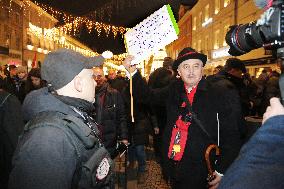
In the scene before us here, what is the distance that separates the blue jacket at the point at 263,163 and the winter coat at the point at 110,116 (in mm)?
4943

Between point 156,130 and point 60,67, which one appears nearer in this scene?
point 60,67

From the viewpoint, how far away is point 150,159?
907 centimetres

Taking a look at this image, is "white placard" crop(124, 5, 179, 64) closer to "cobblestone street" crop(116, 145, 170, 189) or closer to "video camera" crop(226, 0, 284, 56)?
"video camera" crop(226, 0, 284, 56)

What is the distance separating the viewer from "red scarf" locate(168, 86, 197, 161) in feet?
12.2

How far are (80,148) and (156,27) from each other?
283 centimetres

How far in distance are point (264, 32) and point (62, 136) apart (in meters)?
1.22

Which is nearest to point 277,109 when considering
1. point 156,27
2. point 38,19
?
point 156,27

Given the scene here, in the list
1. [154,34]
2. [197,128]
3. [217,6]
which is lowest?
[197,128]

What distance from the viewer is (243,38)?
6.11 ft

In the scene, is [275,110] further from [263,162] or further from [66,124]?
[66,124]

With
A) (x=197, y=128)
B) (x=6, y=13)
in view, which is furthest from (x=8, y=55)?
(x=197, y=128)

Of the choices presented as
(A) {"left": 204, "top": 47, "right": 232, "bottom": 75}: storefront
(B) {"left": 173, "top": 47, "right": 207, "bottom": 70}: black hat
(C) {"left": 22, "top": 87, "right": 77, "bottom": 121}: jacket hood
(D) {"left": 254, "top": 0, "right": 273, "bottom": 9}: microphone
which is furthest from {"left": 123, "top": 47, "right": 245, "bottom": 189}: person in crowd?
(A) {"left": 204, "top": 47, "right": 232, "bottom": 75}: storefront

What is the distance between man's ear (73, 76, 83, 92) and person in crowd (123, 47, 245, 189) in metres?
1.57

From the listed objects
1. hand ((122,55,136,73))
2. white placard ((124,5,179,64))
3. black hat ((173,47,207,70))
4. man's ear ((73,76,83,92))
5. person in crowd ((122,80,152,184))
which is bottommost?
person in crowd ((122,80,152,184))
